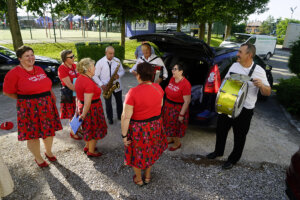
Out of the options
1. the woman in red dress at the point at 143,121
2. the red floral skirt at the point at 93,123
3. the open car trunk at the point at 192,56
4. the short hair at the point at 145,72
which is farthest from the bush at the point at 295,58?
the red floral skirt at the point at 93,123

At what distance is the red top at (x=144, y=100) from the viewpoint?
243cm

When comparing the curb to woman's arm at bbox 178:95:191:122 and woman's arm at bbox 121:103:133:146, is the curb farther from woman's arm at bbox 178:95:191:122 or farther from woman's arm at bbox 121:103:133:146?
woman's arm at bbox 121:103:133:146

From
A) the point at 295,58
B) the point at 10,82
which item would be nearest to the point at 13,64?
the point at 10,82

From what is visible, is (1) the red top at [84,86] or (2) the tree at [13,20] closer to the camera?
(1) the red top at [84,86]

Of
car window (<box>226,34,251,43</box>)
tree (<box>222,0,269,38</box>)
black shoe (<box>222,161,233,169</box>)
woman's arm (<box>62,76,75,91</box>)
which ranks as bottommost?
black shoe (<box>222,161,233,169</box>)

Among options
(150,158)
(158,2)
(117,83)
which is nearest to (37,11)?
(158,2)

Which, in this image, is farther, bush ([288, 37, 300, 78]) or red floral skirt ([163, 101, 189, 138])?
bush ([288, 37, 300, 78])

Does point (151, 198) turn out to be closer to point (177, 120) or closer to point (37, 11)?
point (177, 120)

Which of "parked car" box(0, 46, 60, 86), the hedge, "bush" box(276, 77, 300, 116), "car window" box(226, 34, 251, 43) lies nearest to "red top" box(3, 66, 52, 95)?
"parked car" box(0, 46, 60, 86)

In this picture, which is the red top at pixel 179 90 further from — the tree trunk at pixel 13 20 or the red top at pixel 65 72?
the tree trunk at pixel 13 20

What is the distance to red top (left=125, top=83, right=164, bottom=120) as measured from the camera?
2432 millimetres

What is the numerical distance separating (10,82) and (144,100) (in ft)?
6.58

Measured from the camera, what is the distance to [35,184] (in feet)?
9.85

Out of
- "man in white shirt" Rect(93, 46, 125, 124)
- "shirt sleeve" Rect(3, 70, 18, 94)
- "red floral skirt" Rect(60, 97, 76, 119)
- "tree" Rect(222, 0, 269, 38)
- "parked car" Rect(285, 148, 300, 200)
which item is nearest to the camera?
"parked car" Rect(285, 148, 300, 200)
